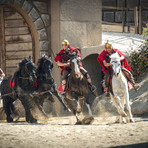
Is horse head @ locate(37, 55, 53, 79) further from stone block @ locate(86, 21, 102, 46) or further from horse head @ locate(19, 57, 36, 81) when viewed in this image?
stone block @ locate(86, 21, 102, 46)

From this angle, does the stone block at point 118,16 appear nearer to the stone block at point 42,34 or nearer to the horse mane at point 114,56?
the stone block at point 42,34

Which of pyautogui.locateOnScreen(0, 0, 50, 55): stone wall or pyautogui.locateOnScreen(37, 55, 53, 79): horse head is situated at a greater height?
pyautogui.locateOnScreen(0, 0, 50, 55): stone wall

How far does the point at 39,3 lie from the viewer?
13.4 m

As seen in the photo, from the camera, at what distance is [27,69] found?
1020cm

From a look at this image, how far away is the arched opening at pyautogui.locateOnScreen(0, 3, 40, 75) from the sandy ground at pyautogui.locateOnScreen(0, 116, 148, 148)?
553cm

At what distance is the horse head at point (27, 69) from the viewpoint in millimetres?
10164

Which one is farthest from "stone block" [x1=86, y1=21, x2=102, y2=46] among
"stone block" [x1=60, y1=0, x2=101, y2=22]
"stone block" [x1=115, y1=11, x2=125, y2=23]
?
"stone block" [x1=115, y1=11, x2=125, y2=23]

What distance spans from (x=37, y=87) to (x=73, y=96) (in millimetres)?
1048

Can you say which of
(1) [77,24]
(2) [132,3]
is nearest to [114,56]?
(1) [77,24]

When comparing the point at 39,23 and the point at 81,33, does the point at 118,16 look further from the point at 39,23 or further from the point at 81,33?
the point at 39,23

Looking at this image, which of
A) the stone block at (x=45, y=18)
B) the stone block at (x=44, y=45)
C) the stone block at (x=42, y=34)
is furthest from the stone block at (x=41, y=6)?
the stone block at (x=44, y=45)

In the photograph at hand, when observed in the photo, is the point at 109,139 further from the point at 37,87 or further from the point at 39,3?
the point at 39,3

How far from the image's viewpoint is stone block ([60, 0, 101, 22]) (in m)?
13.9

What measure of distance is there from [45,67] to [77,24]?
4.33 meters
